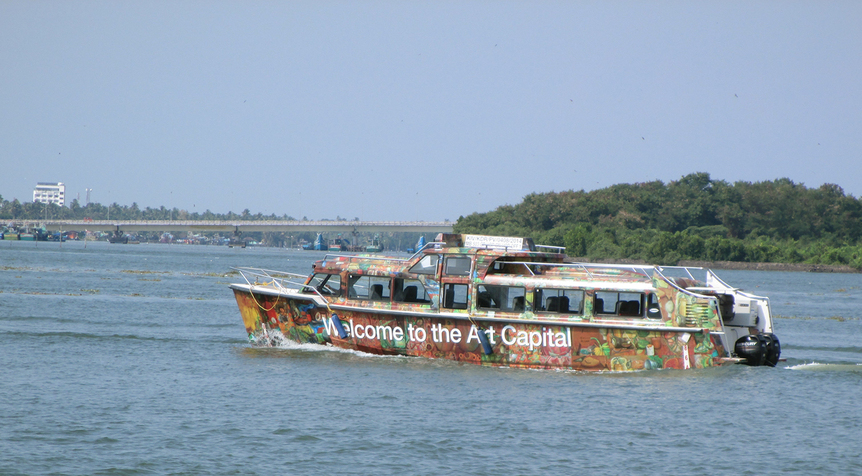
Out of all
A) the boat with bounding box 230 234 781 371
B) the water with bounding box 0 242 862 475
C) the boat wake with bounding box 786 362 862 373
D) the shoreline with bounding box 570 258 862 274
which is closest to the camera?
the water with bounding box 0 242 862 475

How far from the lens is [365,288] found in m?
22.5

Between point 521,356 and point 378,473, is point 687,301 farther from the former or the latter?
point 378,473

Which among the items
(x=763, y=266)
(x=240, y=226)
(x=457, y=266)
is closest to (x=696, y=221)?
(x=763, y=266)

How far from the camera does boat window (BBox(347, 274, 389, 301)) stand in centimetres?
2225

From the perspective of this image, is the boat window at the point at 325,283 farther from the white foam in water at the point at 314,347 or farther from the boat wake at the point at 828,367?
the boat wake at the point at 828,367

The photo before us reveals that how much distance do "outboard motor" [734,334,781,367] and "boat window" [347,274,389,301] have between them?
8869 millimetres

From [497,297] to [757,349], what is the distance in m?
6.32

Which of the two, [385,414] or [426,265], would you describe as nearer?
[385,414]

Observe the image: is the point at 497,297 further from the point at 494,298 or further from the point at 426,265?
the point at 426,265

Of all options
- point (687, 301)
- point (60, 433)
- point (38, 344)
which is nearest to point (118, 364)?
point (38, 344)

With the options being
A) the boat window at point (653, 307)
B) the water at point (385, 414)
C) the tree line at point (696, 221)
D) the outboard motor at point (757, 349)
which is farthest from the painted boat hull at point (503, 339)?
the tree line at point (696, 221)

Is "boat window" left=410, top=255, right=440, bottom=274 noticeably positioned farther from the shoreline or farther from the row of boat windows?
the shoreline

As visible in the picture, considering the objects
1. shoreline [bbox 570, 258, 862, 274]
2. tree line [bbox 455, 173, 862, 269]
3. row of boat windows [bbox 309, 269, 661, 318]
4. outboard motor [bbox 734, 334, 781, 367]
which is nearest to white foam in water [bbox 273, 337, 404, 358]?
row of boat windows [bbox 309, 269, 661, 318]

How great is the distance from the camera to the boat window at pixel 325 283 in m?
23.0
